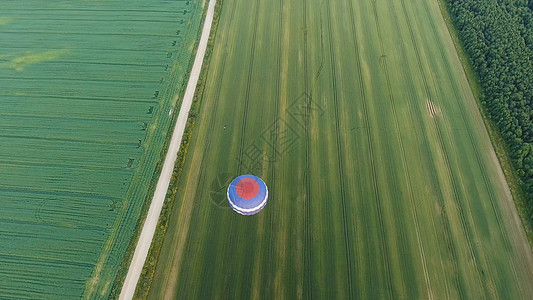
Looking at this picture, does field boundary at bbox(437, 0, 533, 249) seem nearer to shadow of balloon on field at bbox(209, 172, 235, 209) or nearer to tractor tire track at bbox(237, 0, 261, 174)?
tractor tire track at bbox(237, 0, 261, 174)

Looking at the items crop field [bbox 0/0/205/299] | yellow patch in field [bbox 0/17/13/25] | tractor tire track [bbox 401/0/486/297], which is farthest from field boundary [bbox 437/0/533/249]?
yellow patch in field [bbox 0/17/13/25]

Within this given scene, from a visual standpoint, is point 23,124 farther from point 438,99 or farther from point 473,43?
point 473,43

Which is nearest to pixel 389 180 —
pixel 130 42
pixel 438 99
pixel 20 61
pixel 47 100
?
pixel 438 99

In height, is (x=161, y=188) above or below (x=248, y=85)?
below

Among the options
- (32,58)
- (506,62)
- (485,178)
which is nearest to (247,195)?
(485,178)

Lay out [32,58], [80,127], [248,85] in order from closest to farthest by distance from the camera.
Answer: [80,127] < [248,85] < [32,58]

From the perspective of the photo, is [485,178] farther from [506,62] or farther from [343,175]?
[506,62]

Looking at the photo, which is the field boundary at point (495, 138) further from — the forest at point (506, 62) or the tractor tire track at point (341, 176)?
the tractor tire track at point (341, 176)
